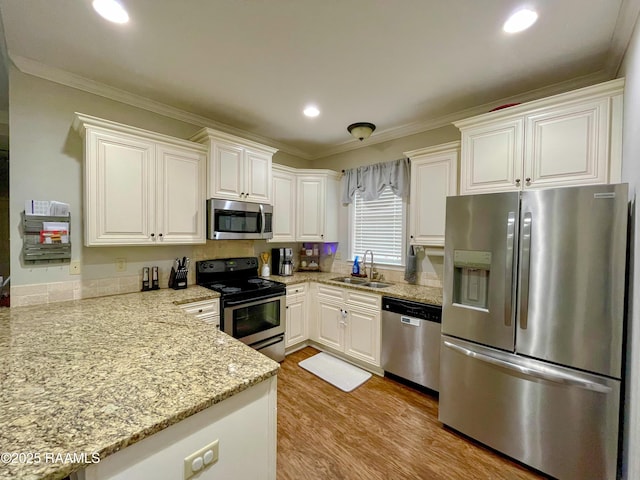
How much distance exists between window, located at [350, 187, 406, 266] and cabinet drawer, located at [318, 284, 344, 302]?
699mm

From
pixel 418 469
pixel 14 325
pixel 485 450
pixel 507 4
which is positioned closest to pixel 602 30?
pixel 507 4

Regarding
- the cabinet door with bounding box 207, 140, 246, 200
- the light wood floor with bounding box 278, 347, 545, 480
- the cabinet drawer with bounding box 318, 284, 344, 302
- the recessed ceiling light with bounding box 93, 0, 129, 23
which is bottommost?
the light wood floor with bounding box 278, 347, 545, 480

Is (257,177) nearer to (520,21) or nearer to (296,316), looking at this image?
(296,316)

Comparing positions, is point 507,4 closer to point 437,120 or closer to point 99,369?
point 437,120

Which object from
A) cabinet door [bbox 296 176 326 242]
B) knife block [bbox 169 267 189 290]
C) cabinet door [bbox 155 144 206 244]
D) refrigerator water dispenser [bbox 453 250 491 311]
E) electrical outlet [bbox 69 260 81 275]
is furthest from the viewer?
cabinet door [bbox 296 176 326 242]

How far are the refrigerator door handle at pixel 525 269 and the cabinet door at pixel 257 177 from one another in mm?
2447

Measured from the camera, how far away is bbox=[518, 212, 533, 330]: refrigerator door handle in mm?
1721

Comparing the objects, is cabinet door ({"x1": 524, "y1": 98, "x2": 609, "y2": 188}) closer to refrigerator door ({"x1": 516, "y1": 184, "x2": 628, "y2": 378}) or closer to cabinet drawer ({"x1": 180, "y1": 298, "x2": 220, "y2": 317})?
refrigerator door ({"x1": 516, "y1": 184, "x2": 628, "y2": 378})

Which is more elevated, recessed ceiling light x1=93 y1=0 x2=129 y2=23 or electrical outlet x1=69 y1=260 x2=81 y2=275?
recessed ceiling light x1=93 y1=0 x2=129 y2=23

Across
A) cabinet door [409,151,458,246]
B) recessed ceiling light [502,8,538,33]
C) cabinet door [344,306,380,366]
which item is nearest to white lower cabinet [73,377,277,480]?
cabinet door [344,306,380,366]

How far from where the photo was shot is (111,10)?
153 centimetres

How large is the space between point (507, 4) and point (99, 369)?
102 inches

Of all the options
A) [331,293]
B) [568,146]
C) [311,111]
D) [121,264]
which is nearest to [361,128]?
[311,111]

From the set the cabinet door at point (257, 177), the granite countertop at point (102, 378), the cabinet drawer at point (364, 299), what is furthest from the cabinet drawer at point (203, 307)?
the cabinet drawer at point (364, 299)
